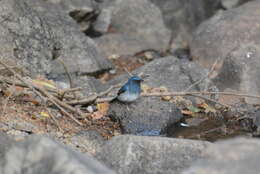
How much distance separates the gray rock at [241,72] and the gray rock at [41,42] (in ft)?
7.29

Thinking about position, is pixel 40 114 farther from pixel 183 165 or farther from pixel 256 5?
pixel 256 5

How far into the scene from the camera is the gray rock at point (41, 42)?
8.94 meters

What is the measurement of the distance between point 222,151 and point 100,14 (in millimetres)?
8966

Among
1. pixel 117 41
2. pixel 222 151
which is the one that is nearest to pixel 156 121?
pixel 222 151

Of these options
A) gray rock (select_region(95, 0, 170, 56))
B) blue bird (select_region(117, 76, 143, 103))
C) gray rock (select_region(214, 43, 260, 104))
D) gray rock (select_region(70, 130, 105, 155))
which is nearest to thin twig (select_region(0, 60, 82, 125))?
gray rock (select_region(70, 130, 105, 155))

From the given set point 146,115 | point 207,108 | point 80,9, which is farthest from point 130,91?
point 80,9

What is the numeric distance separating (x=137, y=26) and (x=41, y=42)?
4.19 m

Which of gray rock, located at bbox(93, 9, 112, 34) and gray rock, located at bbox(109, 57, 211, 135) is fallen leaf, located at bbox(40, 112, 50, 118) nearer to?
gray rock, located at bbox(109, 57, 211, 135)

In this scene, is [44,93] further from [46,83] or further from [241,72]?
[241,72]

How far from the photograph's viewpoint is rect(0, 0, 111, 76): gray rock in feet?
29.3

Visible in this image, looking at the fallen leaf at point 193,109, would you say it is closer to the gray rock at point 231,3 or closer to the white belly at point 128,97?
the white belly at point 128,97

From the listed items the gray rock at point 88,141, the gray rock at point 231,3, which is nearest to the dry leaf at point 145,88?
the gray rock at point 88,141

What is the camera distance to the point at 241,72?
9.65m

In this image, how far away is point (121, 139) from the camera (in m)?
5.79
